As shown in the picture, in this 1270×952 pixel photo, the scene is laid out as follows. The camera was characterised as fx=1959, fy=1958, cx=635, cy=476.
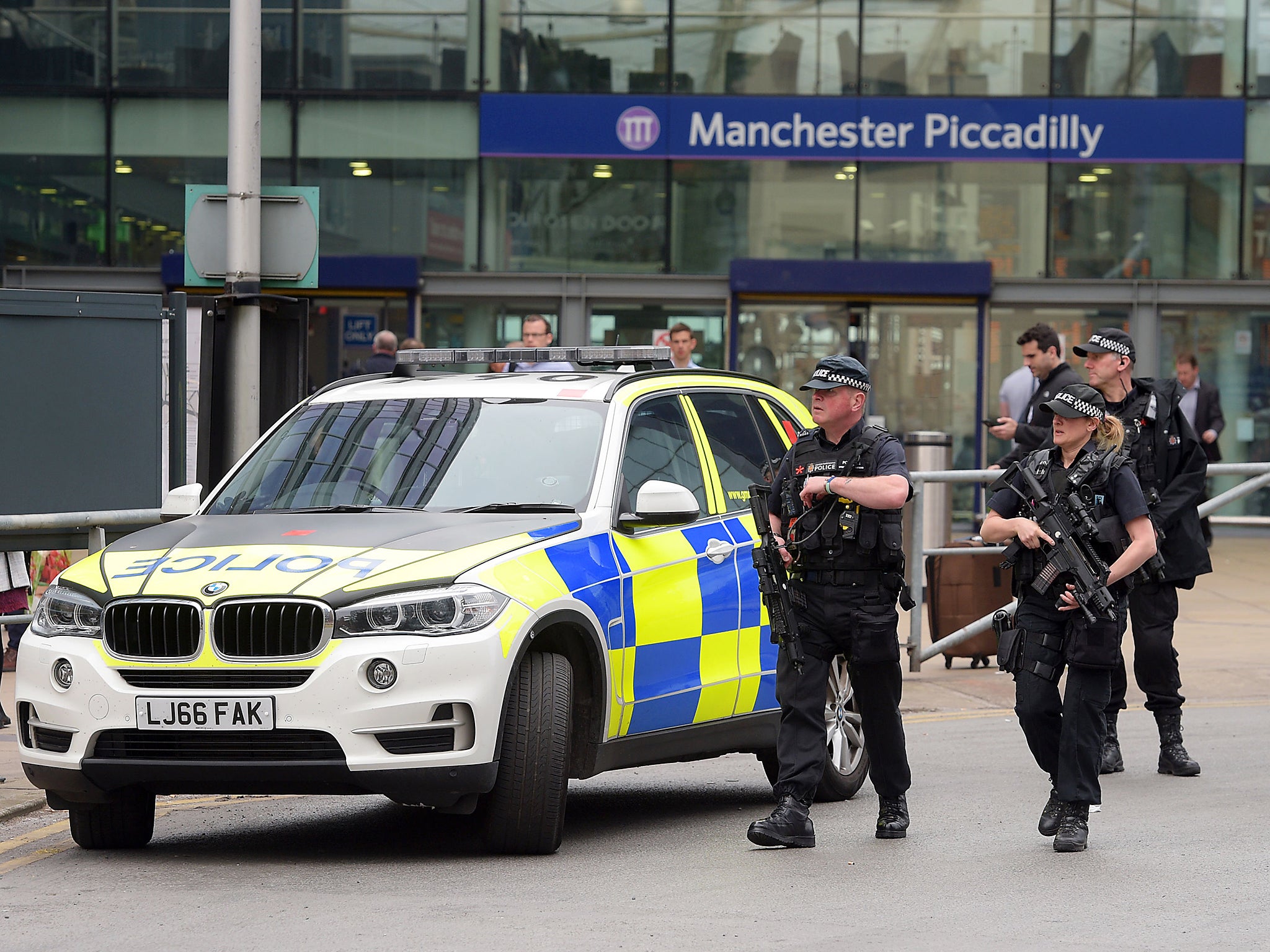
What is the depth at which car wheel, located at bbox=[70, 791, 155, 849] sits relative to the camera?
7.13m

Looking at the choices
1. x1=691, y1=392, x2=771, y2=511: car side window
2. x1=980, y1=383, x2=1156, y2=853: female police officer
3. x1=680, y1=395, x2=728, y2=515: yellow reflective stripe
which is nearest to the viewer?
x1=980, y1=383, x2=1156, y2=853: female police officer

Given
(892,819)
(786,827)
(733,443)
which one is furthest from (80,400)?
(892,819)

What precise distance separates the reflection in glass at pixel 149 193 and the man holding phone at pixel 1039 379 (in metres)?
13.3

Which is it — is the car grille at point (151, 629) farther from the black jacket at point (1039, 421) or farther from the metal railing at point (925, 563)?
the metal railing at point (925, 563)

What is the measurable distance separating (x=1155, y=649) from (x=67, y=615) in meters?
5.11

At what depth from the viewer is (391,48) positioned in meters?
22.9

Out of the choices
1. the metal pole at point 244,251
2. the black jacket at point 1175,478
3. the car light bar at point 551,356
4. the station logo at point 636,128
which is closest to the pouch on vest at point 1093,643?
the black jacket at point 1175,478

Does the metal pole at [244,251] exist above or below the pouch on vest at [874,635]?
above

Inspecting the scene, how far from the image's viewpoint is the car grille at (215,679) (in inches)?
255

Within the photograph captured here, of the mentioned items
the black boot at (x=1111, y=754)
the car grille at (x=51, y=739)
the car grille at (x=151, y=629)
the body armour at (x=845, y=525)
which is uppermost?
the body armour at (x=845, y=525)

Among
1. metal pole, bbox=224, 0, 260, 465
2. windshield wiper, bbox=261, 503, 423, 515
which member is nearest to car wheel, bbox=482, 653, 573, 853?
windshield wiper, bbox=261, 503, 423, 515

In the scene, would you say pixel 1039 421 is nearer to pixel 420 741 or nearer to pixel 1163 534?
pixel 1163 534

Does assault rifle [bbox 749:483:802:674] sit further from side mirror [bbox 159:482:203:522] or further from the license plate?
side mirror [bbox 159:482:203:522]

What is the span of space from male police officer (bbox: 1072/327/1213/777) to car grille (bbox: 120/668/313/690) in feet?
14.3
